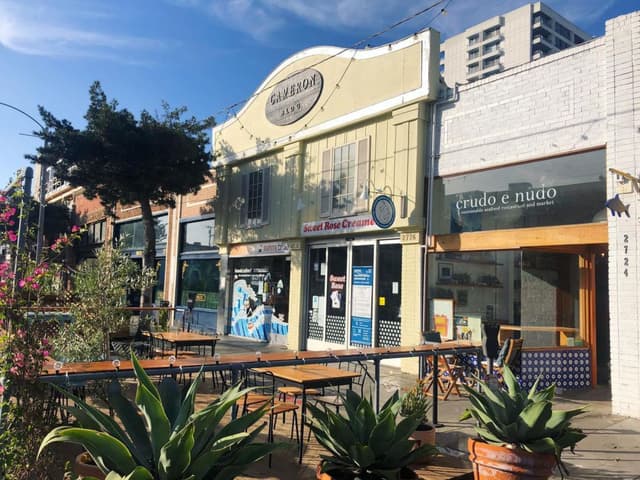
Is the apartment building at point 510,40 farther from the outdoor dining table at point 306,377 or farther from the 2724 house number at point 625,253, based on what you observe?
the outdoor dining table at point 306,377

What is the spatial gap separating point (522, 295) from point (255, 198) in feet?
30.7

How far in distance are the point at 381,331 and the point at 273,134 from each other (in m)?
7.03

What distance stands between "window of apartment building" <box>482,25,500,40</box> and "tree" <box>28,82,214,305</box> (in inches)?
3192

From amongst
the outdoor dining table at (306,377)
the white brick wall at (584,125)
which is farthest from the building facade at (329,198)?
the outdoor dining table at (306,377)

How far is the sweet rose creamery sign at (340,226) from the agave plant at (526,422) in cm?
789

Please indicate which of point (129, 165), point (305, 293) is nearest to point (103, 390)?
point (305, 293)

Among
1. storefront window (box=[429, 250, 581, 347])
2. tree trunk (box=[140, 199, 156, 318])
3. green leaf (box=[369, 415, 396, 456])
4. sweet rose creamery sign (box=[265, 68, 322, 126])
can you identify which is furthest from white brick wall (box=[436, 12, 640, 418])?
tree trunk (box=[140, 199, 156, 318])

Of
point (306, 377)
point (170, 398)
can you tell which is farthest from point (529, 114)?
point (170, 398)

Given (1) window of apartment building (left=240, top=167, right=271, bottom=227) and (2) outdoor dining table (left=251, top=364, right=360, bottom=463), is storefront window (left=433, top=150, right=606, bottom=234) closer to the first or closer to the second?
(2) outdoor dining table (left=251, top=364, right=360, bottom=463)

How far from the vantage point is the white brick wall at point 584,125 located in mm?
7520

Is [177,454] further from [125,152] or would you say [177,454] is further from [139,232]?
[139,232]

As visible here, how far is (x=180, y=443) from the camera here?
2.71 meters

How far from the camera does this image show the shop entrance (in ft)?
39.2

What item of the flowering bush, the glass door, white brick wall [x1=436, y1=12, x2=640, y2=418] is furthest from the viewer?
the glass door
